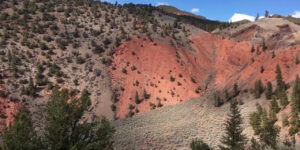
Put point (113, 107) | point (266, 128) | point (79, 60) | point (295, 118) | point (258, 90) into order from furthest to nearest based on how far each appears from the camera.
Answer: point (79, 60), point (113, 107), point (258, 90), point (266, 128), point (295, 118)

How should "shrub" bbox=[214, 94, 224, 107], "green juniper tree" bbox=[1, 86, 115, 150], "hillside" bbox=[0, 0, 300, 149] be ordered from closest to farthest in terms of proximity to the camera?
"green juniper tree" bbox=[1, 86, 115, 150] < "hillside" bbox=[0, 0, 300, 149] < "shrub" bbox=[214, 94, 224, 107]

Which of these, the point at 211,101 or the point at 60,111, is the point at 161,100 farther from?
the point at 60,111

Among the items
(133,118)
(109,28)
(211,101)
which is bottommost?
(133,118)

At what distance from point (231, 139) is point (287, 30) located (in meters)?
37.4

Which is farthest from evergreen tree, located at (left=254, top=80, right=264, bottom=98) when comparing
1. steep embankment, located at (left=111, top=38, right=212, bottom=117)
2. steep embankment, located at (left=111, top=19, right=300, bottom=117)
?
steep embankment, located at (left=111, top=38, right=212, bottom=117)

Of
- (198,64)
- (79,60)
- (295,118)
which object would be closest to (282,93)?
(295,118)

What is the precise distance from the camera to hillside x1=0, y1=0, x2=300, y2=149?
3253 centimetres

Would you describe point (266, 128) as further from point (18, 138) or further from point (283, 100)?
point (18, 138)

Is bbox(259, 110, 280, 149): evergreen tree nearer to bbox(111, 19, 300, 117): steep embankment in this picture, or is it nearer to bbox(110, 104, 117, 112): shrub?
bbox(111, 19, 300, 117): steep embankment

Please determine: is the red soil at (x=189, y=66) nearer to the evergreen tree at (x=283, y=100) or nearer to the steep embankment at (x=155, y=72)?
the steep embankment at (x=155, y=72)

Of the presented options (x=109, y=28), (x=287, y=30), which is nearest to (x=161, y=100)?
(x=109, y=28)

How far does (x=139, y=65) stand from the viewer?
157 feet

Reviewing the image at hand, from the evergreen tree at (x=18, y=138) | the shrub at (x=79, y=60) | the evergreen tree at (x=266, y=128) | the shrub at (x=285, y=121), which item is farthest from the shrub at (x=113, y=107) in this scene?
the evergreen tree at (x=18, y=138)

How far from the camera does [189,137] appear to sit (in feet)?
90.1
